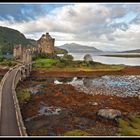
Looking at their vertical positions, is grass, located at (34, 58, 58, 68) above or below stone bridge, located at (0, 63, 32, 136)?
above

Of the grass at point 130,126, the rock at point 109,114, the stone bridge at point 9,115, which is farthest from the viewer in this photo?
the rock at point 109,114

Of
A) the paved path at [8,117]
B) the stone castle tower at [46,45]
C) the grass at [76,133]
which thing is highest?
the stone castle tower at [46,45]

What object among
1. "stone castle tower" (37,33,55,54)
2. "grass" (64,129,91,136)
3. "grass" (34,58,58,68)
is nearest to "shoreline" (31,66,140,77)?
"grass" (34,58,58,68)

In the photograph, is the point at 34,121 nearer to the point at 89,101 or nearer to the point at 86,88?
the point at 89,101

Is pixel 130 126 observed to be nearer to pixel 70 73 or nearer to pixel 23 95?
pixel 23 95

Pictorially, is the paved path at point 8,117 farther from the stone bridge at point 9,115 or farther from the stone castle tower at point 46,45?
the stone castle tower at point 46,45

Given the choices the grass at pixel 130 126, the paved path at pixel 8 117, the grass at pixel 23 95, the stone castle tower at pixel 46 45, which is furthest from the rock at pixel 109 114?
the stone castle tower at pixel 46 45

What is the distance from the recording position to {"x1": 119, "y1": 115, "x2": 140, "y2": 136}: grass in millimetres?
32906

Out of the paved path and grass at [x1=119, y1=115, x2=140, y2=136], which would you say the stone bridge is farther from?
grass at [x1=119, y1=115, x2=140, y2=136]

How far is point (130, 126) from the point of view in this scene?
35.5m

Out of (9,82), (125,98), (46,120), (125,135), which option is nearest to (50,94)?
(9,82)

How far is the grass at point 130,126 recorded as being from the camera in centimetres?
3291

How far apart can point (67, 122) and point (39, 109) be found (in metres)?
7.90

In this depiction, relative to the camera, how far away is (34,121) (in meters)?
37.8
